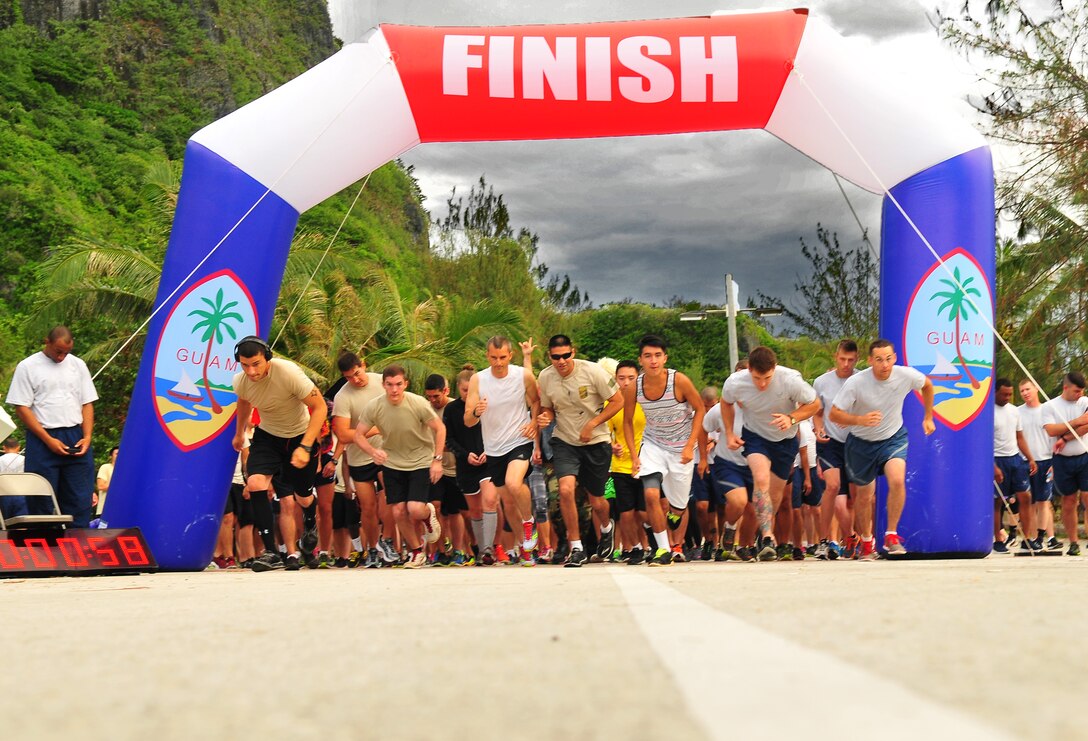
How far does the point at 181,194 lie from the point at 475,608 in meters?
7.06

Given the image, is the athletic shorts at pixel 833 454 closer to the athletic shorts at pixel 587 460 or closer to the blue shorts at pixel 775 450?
the blue shorts at pixel 775 450

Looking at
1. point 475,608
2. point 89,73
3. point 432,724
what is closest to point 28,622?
point 475,608

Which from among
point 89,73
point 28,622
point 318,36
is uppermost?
point 318,36

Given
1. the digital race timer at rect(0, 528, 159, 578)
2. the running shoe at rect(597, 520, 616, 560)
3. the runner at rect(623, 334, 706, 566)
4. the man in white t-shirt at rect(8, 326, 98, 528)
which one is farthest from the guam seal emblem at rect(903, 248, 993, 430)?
the man in white t-shirt at rect(8, 326, 98, 528)

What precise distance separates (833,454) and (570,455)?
2457 mm

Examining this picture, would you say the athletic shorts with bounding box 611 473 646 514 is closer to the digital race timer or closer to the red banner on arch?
the red banner on arch

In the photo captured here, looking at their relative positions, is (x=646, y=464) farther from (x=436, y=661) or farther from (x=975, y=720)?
(x=975, y=720)

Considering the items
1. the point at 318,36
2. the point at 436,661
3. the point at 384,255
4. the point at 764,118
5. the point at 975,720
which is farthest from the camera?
the point at 318,36

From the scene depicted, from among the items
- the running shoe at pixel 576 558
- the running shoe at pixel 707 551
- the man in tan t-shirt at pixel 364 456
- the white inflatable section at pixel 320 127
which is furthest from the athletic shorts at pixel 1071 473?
the white inflatable section at pixel 320 127

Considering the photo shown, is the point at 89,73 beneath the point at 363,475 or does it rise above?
above

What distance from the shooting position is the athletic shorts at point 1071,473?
13.0 meters

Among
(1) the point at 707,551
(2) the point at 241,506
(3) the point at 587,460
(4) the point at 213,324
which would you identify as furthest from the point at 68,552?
(1) the point at 707,551

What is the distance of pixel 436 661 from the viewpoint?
2.52 metres

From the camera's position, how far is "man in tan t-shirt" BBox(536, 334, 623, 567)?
993 cm
